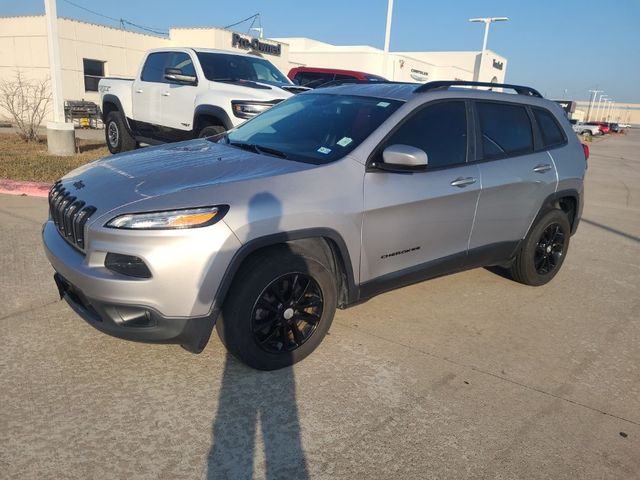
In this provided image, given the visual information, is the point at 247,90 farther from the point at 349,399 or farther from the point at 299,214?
the point at 349,399

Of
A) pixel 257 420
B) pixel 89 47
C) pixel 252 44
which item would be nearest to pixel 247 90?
pixel 257 420

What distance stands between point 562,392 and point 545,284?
6.80ft

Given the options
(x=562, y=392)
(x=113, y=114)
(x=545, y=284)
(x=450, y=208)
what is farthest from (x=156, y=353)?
(x=113, y=114)

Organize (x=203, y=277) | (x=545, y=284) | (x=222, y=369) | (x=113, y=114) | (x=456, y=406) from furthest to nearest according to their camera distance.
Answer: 1. (x=113, y=114)
2. (x=545, y=284)
3. (x=222, y=369)
4. (x=456, y=406)
5. (x=203, y=277)

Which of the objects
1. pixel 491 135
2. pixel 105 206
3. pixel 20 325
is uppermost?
pixel 491 135

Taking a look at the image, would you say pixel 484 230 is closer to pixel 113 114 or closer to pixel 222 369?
pixel 222 369

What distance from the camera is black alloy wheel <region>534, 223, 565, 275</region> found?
477 cm

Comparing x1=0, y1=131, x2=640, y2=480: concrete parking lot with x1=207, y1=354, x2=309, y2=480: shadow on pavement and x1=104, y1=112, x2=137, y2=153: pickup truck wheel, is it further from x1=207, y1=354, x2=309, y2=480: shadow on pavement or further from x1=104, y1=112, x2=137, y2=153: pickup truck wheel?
x1=104, y1=112, x2=137, y2=153: pickup truck wheel

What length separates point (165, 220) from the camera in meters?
2.63

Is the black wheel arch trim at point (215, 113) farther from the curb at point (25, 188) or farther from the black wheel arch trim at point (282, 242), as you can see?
the black wheel arch trim at point (282, 242)

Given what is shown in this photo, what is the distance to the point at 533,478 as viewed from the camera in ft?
7.94

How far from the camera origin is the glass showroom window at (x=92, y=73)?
68.6 feet

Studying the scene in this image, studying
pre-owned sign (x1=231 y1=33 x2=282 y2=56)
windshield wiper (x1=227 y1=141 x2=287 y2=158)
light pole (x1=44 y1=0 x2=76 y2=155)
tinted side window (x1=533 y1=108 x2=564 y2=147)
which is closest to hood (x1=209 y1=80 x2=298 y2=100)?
windshield wiper (x1=227 y1=141 x2=287 y2=158)

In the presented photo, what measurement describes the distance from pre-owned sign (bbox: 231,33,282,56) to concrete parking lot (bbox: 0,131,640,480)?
22.0 meters
